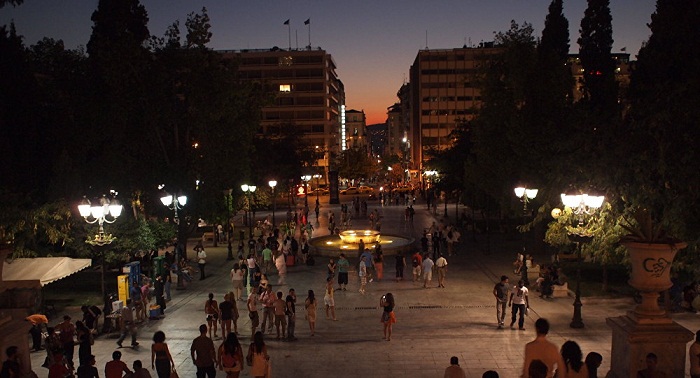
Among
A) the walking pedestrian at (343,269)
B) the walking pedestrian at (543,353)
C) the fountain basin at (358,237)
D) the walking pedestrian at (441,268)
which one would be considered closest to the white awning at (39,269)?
the walking pedestrian at (343,269)

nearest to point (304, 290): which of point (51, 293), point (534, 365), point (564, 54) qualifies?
point (51, 293)

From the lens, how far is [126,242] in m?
22.8

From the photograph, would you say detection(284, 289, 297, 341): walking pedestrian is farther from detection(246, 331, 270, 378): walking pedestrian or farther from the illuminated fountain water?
the illuminated fountain water

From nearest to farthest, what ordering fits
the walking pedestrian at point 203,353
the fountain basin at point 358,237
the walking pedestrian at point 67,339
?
the walking pedestrian at point 203,353, the walking pedestrian at point 67,339, the fountain basin at point 358,237

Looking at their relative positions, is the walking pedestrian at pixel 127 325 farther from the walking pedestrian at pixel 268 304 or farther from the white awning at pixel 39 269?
the white awning at pixel 39 269

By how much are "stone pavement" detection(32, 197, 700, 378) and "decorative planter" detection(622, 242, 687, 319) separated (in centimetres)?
419

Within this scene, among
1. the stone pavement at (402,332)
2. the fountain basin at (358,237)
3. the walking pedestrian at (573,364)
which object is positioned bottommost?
the stone pavement at (402,332)

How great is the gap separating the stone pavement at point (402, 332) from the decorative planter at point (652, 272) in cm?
419

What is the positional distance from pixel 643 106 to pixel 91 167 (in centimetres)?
2151

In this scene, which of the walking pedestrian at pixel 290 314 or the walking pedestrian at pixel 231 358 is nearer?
the walking pedestrian at pixel 231 358

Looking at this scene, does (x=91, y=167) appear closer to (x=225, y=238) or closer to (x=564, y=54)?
(x=225, y=238)

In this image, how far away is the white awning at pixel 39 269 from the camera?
711 inches

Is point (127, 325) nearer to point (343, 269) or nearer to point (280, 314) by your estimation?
point (280, 314)

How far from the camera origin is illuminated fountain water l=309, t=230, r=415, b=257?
30203 mm
